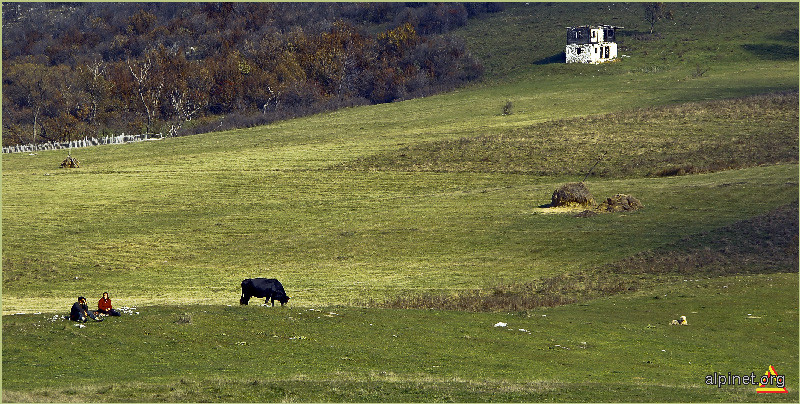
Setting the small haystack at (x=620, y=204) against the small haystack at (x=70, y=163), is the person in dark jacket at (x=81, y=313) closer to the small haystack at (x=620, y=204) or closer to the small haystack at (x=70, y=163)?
the small haystack at (x=620, y=204)

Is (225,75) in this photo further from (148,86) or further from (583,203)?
(583,203)

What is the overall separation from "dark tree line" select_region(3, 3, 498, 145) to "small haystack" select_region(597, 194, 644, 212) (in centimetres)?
6981

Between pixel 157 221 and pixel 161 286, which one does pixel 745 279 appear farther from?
pixel 157 221

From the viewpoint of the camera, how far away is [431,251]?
53.3 meters

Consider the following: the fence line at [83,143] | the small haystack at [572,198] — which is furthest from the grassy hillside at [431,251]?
the fence line at [83,143]

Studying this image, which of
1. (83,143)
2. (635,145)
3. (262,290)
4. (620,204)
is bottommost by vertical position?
(83,143)

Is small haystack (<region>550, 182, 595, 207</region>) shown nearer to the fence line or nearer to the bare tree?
the fence line

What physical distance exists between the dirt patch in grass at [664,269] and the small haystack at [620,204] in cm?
862

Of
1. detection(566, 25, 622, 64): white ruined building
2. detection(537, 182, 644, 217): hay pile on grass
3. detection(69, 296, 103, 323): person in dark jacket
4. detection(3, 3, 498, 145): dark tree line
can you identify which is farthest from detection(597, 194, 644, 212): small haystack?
detection(566, 25, 622, 64): white ruined building

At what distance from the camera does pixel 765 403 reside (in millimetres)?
22938

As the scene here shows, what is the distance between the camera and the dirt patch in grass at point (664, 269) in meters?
39.2

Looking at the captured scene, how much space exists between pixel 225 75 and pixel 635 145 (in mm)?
85207

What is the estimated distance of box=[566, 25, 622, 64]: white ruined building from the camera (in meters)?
137

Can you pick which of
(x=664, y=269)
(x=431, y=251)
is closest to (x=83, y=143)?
(x=431, y=251)
